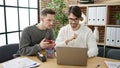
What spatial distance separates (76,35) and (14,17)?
79.7 inches

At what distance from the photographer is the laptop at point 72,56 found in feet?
4.72

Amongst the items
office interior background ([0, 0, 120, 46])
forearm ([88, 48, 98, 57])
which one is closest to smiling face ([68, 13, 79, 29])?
forearm ([88, 48, 98, 57])

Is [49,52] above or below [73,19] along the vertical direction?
below

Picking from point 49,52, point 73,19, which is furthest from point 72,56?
point 73,19

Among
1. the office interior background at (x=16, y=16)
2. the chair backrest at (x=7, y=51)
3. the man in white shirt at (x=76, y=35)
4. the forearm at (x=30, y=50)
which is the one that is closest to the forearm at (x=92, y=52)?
the man in white shirt at (x=76, y=35)

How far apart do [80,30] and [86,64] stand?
0.62m

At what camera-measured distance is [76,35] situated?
1985 mm

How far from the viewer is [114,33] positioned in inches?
122

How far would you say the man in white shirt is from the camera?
1.94 metres

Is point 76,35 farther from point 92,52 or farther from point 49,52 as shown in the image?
point 49,52

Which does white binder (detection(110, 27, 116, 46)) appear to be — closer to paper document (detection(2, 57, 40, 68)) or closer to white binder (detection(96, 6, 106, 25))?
white binder (detection(96, 6, 106, 25))

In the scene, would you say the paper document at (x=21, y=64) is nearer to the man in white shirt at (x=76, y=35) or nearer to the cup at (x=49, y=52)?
the cup at (x=49, y=52)

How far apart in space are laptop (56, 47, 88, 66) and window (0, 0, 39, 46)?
6.88 feet

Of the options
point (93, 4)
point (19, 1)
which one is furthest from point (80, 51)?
point (19, 1)
